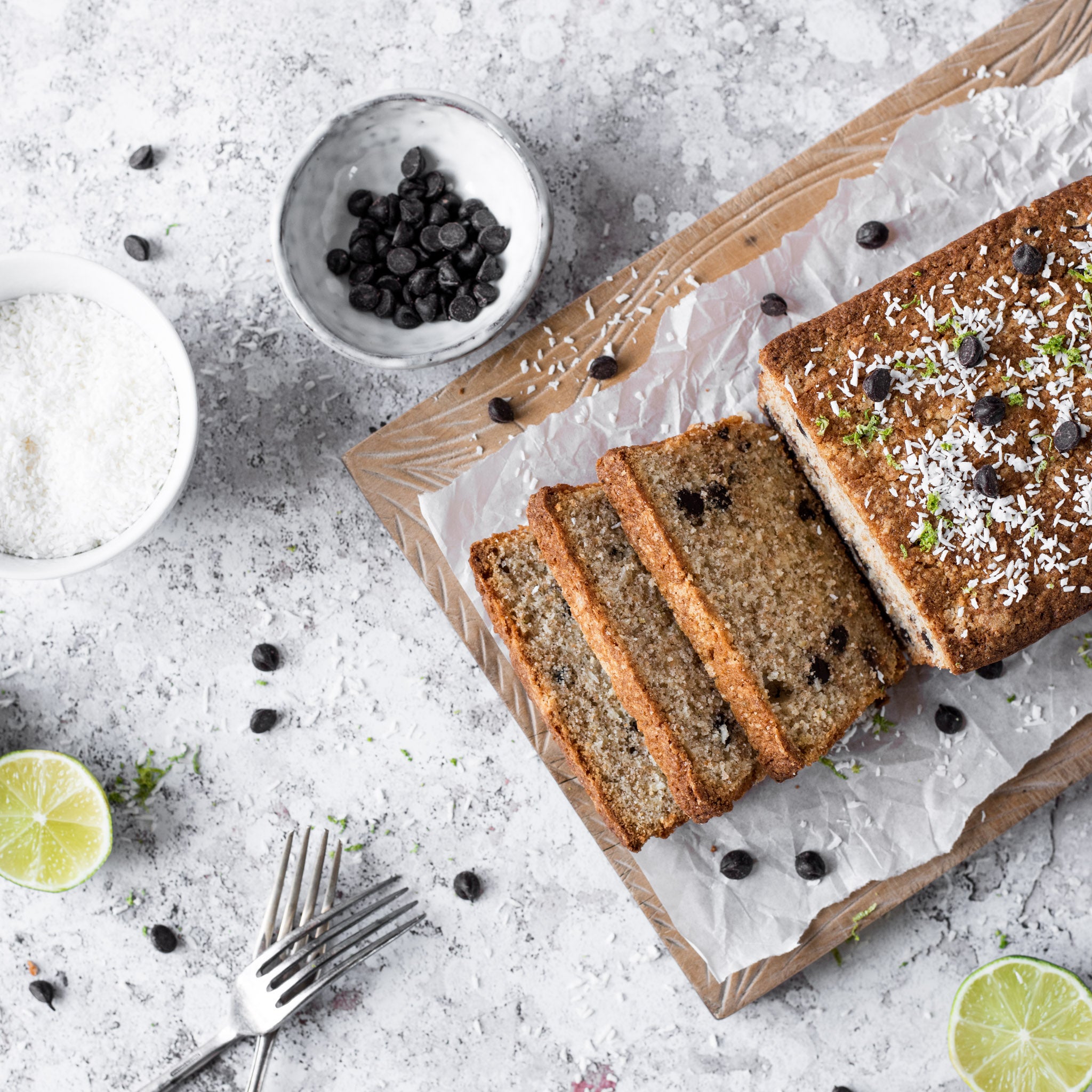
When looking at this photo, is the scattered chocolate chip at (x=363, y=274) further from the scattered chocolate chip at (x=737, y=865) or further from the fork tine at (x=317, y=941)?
the scattered chocolate chip at (x=737, y=865)

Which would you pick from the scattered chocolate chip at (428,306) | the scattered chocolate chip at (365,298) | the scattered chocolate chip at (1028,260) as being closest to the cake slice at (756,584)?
the scattered chocolate chip at (428,306)

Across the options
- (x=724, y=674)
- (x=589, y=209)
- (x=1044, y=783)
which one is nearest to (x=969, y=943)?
(x=1044, y=783)

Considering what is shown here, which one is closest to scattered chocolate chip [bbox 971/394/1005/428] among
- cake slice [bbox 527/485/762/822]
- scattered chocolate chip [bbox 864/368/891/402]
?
scattered chocolate chip [bbox 864/368/891/402]

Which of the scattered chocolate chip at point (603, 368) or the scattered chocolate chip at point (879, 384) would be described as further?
the scattered chocolate chip at point (603, 368)

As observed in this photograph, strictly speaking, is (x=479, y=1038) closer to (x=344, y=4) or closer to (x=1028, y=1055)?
(x=1028, y=1055)

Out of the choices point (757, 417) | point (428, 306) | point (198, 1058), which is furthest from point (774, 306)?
point (198, 1058)

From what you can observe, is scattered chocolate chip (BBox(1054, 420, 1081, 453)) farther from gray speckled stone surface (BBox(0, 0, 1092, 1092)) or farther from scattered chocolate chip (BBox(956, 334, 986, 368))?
gray speckled stone surface (BBox(0, 0, 1092, 1092))
